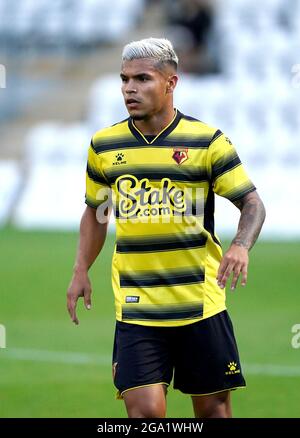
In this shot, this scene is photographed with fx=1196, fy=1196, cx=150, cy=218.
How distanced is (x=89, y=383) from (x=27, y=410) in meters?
1.34

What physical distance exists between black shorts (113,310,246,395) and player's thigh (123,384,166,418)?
0.21ft

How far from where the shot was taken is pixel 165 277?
6223 millimetres

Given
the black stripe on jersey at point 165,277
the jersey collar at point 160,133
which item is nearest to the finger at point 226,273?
the black stripe on jersey at point 165,277

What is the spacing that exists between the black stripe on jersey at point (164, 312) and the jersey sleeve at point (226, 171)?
2.01 ft

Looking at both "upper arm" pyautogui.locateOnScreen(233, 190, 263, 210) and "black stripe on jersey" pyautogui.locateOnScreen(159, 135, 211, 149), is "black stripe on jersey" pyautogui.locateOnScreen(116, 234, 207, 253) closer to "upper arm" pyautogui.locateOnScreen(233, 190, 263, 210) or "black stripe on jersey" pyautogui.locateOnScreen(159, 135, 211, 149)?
"upper arm" pyautogui.locateOnScreen(233, 190, 263, 210)

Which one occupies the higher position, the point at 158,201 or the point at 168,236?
the point at 158,201

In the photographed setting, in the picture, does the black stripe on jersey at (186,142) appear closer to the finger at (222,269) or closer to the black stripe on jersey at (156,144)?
the black stripe on jersey at (156,144)

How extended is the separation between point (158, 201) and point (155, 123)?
0.42 m

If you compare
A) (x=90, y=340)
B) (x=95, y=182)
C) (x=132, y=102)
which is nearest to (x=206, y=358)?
(x=95, y=182)

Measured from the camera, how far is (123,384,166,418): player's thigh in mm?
5980

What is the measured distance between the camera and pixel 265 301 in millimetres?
13633

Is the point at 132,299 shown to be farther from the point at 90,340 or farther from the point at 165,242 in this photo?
the point at 90,340

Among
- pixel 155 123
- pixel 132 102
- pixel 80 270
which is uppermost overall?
pixel 132 102

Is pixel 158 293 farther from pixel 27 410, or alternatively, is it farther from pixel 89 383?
pixel 89 383
